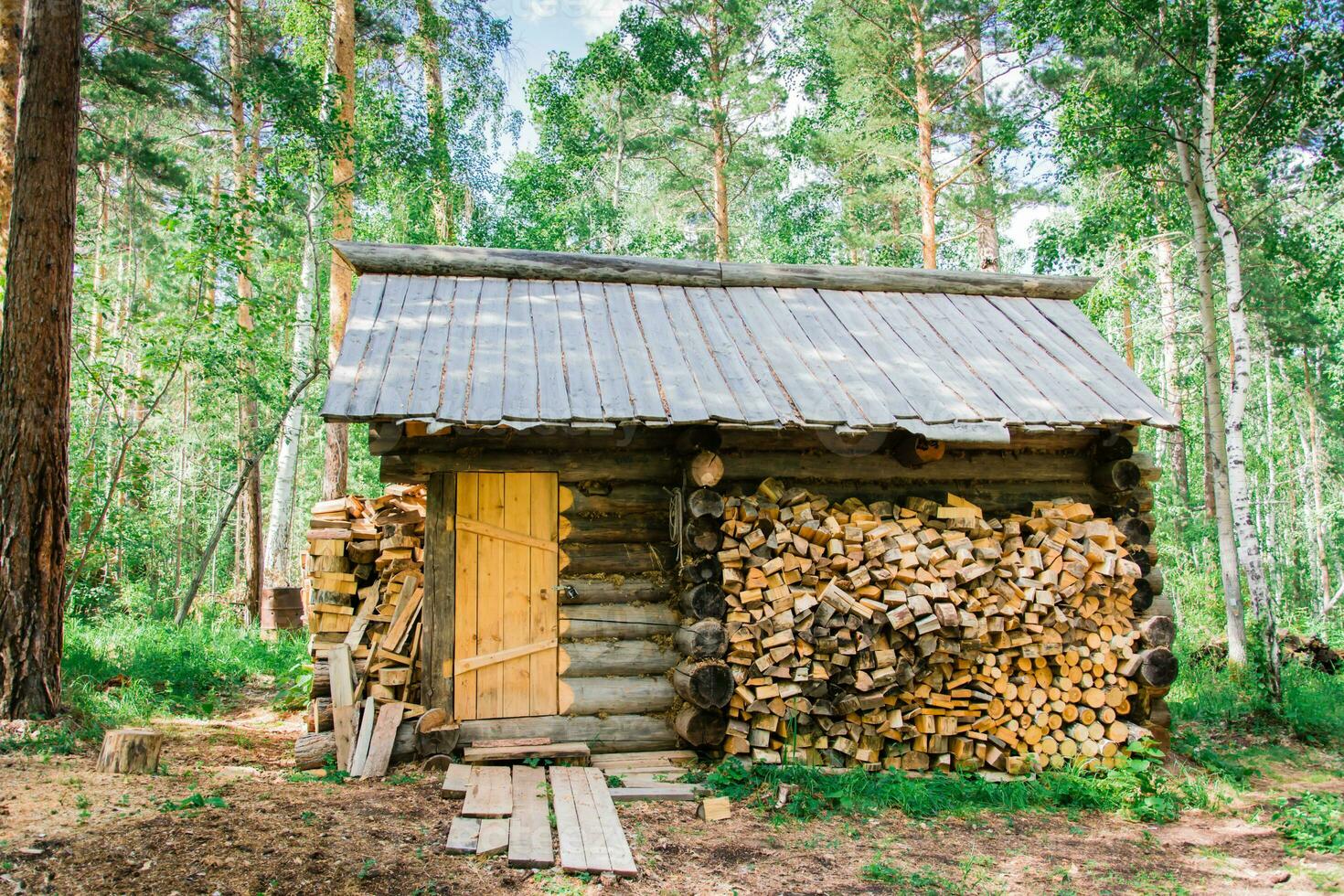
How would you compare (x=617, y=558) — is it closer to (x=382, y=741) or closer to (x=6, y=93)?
(x=382, y=741)

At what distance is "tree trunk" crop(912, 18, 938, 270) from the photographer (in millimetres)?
17047

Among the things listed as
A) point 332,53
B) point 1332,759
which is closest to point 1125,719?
point 1332,759

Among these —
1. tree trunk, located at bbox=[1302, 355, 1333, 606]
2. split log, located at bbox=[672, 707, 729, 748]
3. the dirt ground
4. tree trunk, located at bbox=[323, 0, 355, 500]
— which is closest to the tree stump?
the dirt ground

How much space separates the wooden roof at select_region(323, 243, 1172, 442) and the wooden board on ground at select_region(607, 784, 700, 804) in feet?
8.33

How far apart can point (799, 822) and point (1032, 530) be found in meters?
3.19

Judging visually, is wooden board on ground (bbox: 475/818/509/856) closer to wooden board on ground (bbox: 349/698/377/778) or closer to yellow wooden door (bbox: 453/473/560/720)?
wooden board on ground (bbox: 349/698/377/778)

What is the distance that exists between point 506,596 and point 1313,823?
231 inches

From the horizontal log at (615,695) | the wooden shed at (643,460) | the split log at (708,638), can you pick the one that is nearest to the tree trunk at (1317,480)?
the wooden shed at (643,460)

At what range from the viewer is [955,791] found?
6258mm

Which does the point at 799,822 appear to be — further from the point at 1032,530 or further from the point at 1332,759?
the point at 1332,759

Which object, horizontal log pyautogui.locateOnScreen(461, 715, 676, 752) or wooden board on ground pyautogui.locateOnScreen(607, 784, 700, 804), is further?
horizontal log pyautogui.locateOnScreen(461, 715, 676, 752)

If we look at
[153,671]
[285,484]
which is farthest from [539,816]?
[285,484]

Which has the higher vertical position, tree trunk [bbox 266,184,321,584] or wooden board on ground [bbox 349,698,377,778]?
tree trunk [bbox 266,184,321,584]

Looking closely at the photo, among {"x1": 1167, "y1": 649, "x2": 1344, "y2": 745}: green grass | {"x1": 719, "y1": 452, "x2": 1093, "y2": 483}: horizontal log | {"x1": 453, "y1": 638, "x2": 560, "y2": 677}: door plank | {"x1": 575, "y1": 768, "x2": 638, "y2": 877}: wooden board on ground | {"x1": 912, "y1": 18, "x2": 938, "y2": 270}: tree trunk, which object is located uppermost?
{"x1": 912, "y1": 18, "x2": 938, "y2": 270}: tree trunk
